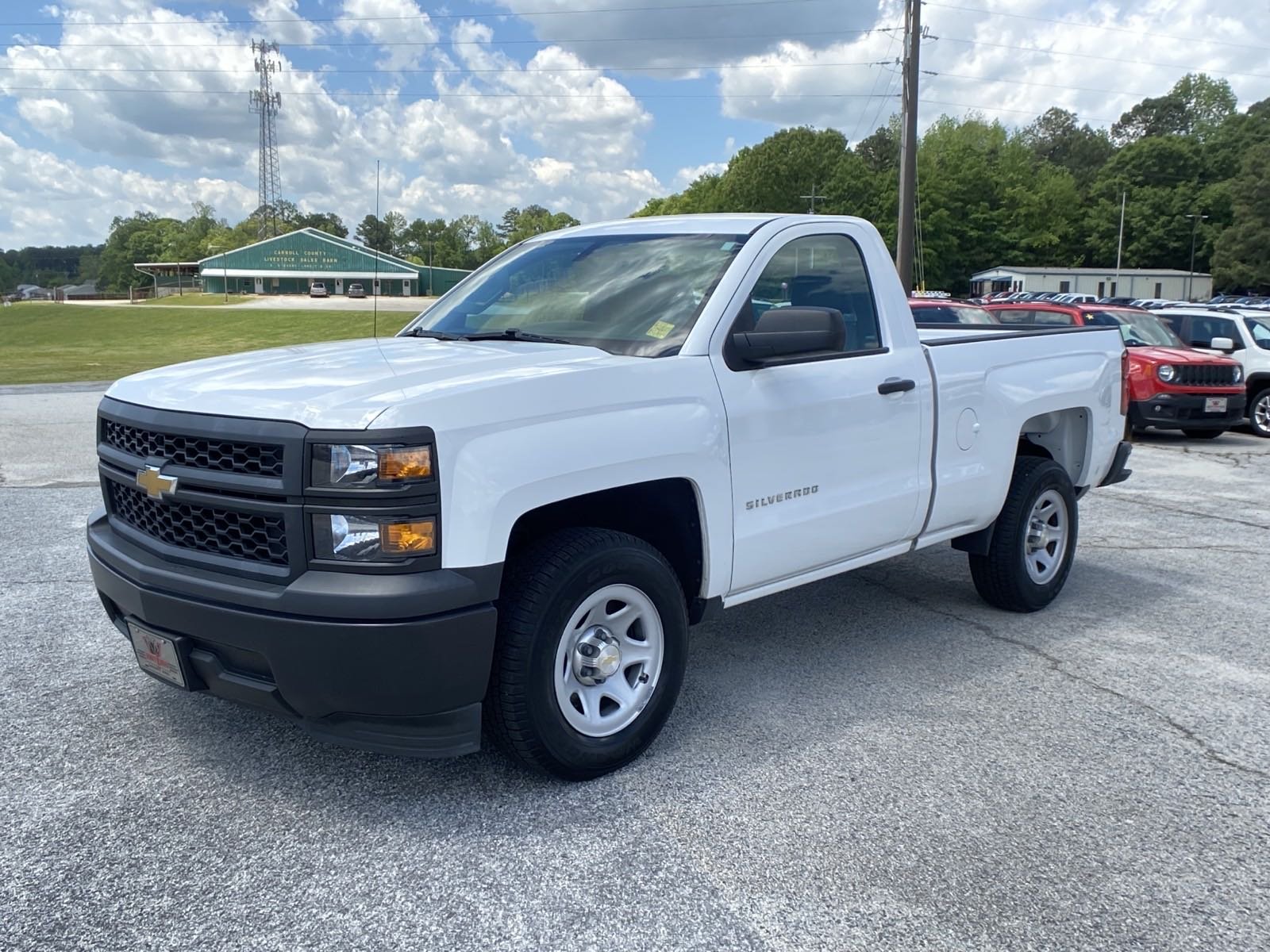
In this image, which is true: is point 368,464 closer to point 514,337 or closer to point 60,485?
point 514,337

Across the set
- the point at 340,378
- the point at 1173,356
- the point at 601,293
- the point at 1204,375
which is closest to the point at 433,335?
the point at 601,293

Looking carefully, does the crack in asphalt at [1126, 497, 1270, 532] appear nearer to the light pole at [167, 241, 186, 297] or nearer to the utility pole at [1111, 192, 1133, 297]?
the utility pole at [1111, 192, 1133, 297]

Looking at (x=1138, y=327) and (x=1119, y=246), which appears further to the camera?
(x=1119, y=246)

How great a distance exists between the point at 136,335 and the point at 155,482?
5090cm

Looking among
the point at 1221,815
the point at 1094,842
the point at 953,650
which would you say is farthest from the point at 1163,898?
the point at 953,650

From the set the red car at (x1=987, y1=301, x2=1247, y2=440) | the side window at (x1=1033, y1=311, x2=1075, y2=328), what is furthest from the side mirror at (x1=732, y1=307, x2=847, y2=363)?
the side window at (x1=1033, y1=311, x2=1075, y2=328)

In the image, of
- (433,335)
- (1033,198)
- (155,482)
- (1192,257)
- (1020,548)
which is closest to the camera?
(155,482)

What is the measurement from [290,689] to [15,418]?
46.5ft

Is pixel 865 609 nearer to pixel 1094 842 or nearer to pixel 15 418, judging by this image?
pixel 1094 842

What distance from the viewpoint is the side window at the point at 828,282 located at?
444 cm

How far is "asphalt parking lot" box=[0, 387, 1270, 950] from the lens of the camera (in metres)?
2.90

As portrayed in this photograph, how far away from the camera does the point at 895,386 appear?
4.66 metres

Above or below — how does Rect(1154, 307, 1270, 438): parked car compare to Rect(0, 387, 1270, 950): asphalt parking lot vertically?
above

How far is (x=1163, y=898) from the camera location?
304 centimetres
